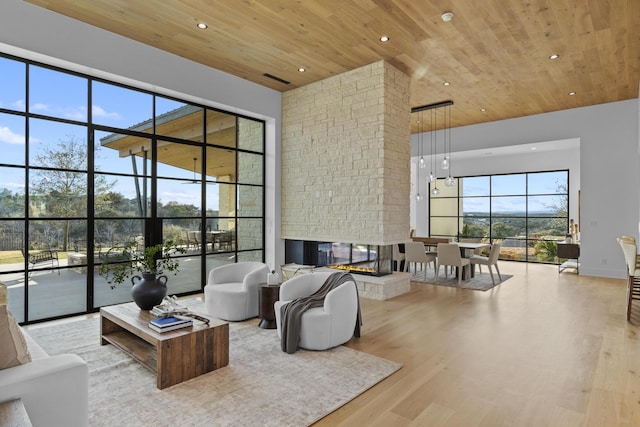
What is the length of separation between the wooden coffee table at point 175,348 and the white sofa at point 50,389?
0.82 m

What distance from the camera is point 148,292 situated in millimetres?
3680

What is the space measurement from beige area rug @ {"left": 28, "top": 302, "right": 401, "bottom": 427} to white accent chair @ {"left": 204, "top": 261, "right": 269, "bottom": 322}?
0.75m

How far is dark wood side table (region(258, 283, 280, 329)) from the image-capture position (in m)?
4.41

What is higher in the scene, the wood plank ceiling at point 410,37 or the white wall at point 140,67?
the wood plank ceiling at point 410,37

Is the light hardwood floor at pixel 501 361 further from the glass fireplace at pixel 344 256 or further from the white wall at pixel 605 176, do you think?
the white wall at pixel 605 176

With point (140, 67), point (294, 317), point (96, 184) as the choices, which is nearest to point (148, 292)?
point (294, 317)

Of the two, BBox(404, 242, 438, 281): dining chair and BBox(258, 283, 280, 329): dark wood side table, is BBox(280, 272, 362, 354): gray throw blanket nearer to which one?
BBox(258, 283, 280, 329): dark wood side table

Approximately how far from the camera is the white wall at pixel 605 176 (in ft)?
24.8

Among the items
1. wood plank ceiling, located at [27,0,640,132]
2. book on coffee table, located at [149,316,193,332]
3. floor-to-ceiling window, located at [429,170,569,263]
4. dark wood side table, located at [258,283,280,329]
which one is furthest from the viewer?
floor-to-ceiling window, located at [429,170,569,263]

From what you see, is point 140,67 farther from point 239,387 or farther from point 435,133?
point 435,133

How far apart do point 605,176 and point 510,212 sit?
136 inches

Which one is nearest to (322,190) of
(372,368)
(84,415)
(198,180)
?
(198,180)

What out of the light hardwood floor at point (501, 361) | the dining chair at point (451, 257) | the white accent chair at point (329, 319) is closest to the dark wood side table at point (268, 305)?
the white accent chair at point (329, 319)

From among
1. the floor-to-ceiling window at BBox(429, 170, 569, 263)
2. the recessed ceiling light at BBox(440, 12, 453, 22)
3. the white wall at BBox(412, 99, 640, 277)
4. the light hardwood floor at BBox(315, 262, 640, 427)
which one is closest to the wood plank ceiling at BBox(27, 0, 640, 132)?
the recessed ceiling light at BBox(440, 12, 453, 22)
